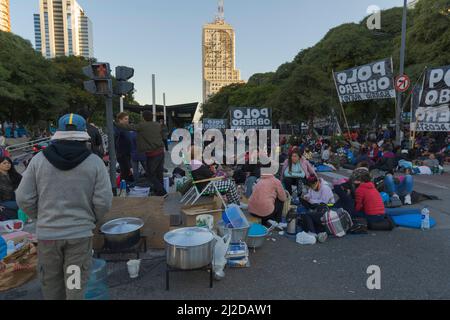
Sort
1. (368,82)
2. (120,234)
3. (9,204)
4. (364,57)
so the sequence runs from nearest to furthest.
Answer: (120,234)
(9,204)
(368,82)
(364,57)

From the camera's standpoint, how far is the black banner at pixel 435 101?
12.0m

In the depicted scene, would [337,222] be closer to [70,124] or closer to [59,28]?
[70,124]

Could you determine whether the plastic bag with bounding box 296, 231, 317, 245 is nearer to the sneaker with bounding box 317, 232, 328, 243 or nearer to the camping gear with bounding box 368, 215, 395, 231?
the sneaker with bounding box 317, 232, 328, 243

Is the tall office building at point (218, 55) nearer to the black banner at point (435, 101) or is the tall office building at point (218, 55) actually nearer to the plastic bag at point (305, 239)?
the black banner at point (435, 101)

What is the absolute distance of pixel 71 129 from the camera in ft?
8.08

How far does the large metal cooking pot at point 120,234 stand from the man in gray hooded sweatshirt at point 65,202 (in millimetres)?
1537

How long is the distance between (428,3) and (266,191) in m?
20.5

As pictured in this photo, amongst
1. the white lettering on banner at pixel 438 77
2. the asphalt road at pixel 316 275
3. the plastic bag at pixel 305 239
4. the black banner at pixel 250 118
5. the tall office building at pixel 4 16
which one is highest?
the tall office building at pixel 4 16

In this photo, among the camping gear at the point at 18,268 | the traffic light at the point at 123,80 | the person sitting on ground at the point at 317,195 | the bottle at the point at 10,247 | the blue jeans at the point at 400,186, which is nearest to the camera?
the camping gear at the point at 18,268

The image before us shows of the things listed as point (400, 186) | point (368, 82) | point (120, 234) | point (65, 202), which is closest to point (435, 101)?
point (368, 82)

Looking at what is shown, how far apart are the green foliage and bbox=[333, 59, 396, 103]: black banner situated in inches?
217

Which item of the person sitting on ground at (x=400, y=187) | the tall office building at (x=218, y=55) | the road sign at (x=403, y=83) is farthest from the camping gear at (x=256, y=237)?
the tall office building at (x=218, y=55)

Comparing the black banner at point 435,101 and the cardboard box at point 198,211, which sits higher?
the black banner at point 435,101

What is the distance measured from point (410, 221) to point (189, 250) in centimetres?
435
